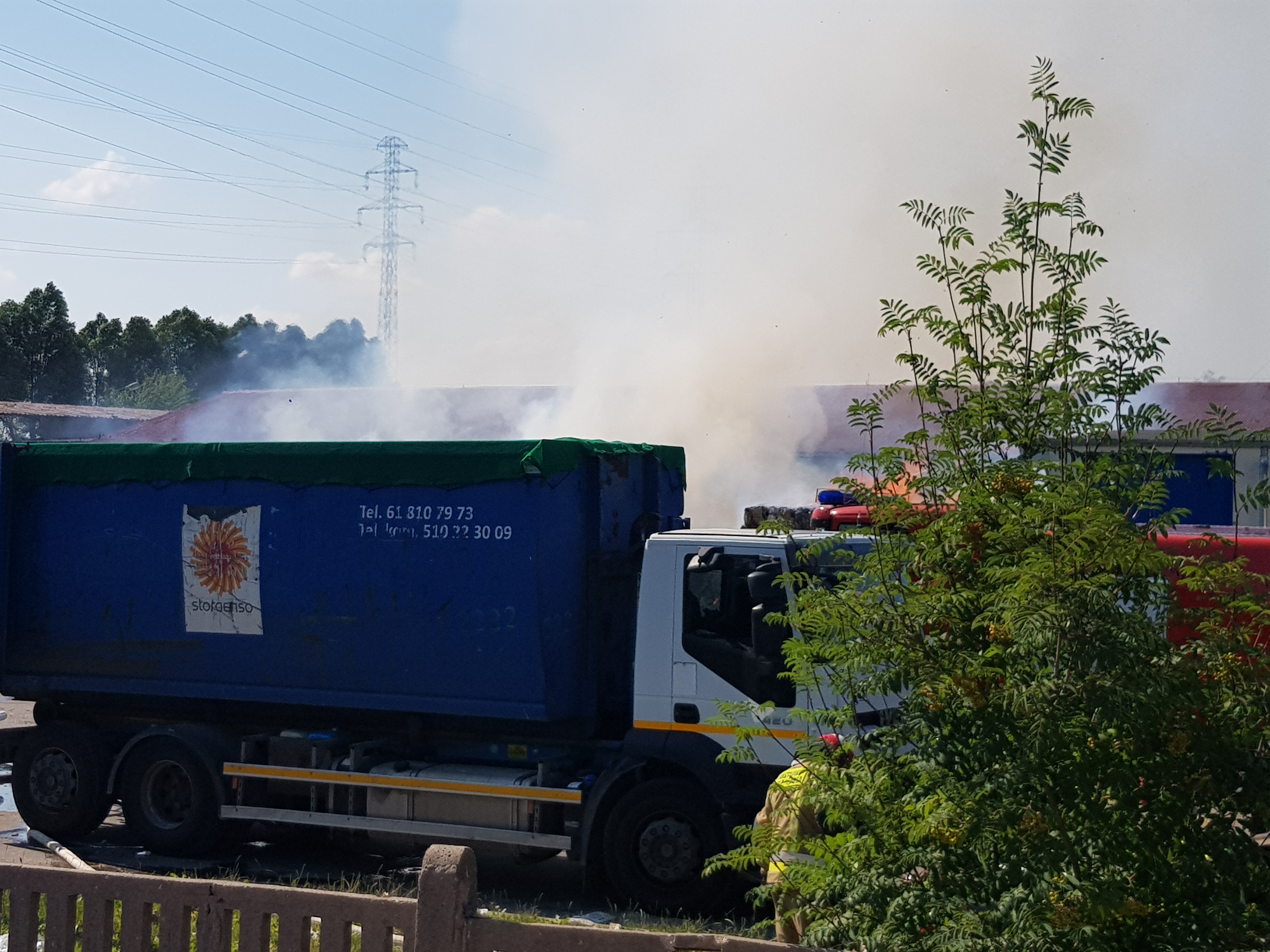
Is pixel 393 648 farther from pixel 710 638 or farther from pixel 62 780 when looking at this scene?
pixel 62 780

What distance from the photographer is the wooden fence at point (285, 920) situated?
13.9 feet

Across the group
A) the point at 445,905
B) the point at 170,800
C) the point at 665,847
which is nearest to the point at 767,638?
the point at 665,847

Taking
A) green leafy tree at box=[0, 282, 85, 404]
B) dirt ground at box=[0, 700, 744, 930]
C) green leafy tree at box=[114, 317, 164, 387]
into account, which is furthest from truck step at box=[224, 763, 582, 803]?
green leafy tree at box=[114, 317, 164, 387]

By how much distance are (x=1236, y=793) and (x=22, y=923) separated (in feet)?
15.4

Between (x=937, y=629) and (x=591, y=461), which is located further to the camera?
(x=591, y=461)

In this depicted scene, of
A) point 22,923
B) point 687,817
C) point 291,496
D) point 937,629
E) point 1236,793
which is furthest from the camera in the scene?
point 291,496

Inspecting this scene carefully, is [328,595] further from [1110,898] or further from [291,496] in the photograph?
[1110,898]

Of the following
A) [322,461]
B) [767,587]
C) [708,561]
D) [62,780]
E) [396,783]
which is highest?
[322,461]

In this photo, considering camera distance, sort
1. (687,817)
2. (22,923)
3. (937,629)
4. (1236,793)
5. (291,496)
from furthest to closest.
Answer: (291,496) → (687,817) → (22,923) → (937,629) → (1236,793)

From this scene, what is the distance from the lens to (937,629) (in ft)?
12.4

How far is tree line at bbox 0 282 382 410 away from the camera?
5903cm

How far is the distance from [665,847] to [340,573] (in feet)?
9.75

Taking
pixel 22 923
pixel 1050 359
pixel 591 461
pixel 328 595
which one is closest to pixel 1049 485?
pixel 1050 359

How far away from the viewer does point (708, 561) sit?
25.9 ft
